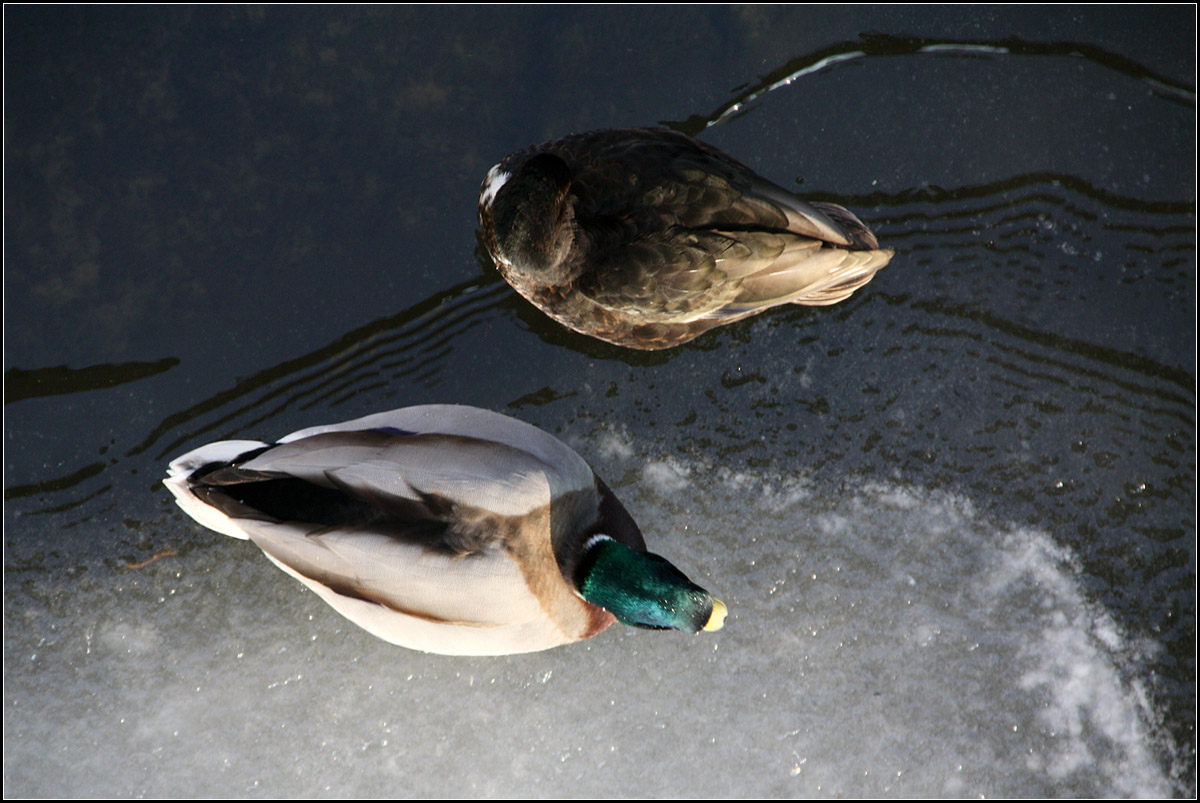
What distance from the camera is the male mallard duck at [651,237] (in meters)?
1.46

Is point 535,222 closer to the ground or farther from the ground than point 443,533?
farther from the ground

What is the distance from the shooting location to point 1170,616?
206 centimetres

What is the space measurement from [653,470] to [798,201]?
2.78ft

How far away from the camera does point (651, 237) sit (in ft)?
4.98

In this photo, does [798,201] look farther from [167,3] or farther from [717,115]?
[167,3]

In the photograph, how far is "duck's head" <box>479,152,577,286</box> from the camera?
142cm

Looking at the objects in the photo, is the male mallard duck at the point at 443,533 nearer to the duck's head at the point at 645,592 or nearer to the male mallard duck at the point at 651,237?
the duck's head at the point at 645,592

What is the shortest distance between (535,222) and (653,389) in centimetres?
79

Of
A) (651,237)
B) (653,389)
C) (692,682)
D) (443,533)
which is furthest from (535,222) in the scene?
(692,682)

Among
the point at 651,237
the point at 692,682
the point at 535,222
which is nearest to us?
the point at 535,222

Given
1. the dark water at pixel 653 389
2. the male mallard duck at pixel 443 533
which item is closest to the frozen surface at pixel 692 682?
the dark water at pixel 653 389

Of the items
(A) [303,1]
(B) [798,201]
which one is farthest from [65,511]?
(B) [798,201]

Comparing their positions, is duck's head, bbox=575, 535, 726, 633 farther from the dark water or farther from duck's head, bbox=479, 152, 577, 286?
duck's head, bbox=479, 152, 577, 286

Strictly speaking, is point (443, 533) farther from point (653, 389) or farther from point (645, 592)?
point (653, 389)
